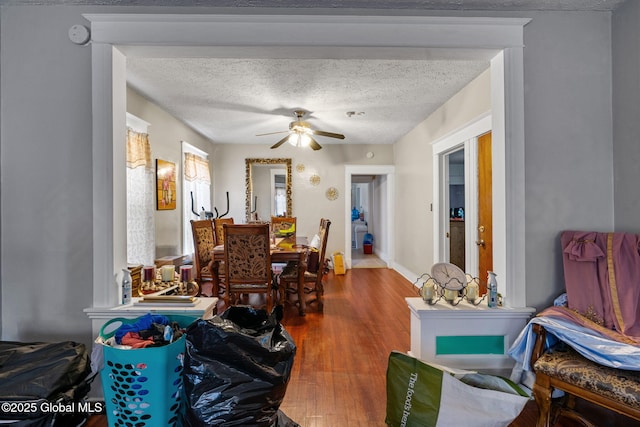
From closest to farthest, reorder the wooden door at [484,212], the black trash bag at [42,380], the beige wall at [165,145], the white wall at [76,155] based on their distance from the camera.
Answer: the black trash bag at [42,380] < the white wall at [76,155] < the wooden door at [484,212] < the beige wall at [165,145]

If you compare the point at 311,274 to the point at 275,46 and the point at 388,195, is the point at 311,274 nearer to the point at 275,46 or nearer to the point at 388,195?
the point at 275,46

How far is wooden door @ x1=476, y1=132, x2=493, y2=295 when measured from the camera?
9.51ft

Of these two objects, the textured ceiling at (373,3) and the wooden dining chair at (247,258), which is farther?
the wooden dining chair at (247,258)

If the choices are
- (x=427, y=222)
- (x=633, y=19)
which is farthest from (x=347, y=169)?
(x=633, y=19)

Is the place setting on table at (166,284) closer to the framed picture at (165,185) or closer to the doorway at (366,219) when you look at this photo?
the framed picture at (165,185)

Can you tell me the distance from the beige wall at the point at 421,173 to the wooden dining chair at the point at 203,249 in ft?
9.21

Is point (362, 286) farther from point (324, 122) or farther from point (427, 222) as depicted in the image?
point (324, 122)

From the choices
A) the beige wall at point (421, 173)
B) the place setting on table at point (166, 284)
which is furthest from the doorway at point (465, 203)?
the place setting on table at point (166, 284)

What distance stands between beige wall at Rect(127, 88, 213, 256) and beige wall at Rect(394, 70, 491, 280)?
3.40 metres

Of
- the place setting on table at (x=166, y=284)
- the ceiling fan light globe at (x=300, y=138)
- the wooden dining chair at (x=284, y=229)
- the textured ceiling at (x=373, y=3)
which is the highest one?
the textured ceiling at (x=373, y=3)

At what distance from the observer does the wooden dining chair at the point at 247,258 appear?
2998 mm

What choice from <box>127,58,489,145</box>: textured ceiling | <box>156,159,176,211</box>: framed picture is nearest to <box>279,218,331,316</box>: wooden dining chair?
<box>127,58,489,145</box>: textured ceiling

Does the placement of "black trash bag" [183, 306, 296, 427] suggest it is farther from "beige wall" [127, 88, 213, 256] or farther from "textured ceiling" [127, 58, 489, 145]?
"beige wall" [127, 88, 213, 256]

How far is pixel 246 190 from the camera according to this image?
5957 mm
